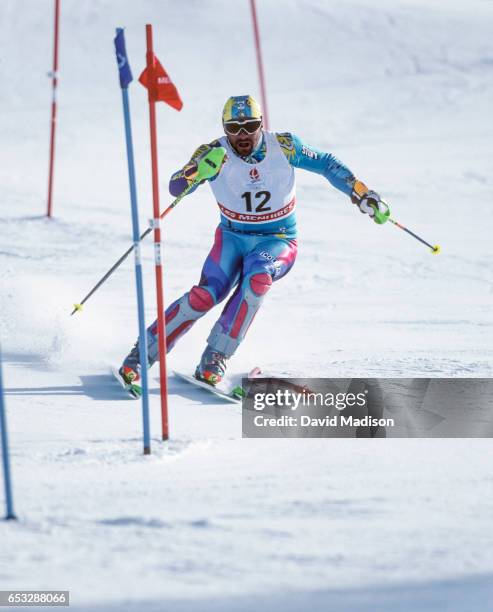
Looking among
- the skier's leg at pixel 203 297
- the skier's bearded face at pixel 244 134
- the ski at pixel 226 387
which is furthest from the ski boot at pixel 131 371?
the skier's bearded face at pixel 244 134

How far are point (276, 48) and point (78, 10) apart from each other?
13.8ft

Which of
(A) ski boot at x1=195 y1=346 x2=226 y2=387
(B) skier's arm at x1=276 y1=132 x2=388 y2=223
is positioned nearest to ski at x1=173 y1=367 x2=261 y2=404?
(A) ski boot at x1=195 y1=346 x2=226 y2=387

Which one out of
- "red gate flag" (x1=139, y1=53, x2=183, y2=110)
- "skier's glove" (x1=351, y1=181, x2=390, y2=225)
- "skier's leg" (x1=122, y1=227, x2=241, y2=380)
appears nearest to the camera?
"red gate flag" (x1=139, y1=53, x2=183, y2=110)

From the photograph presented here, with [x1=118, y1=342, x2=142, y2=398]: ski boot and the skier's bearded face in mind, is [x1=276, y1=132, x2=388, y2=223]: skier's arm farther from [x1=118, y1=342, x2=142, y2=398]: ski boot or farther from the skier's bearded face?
[x1=118, y1=342, x2=142, y2=398]: ski boot

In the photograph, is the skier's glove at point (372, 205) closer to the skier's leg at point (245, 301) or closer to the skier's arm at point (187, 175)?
the skier's leg at point (245, 301)

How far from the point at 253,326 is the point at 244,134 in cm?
220

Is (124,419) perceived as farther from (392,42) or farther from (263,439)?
(392,42)

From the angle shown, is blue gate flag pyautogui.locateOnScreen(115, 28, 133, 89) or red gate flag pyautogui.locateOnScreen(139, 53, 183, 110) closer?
blue gate flag pyautogui.locateOnScreen(115, 28, 133, 89)

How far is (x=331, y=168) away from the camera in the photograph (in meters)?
6.38

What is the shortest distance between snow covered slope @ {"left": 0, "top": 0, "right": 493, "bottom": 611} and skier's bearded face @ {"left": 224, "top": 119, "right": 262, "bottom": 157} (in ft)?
4.62

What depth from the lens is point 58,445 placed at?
4.77 metres

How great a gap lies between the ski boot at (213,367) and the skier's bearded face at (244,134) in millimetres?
1189

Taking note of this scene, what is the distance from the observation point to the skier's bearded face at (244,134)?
604cm

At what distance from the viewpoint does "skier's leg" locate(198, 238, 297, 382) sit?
6000 millimetres
